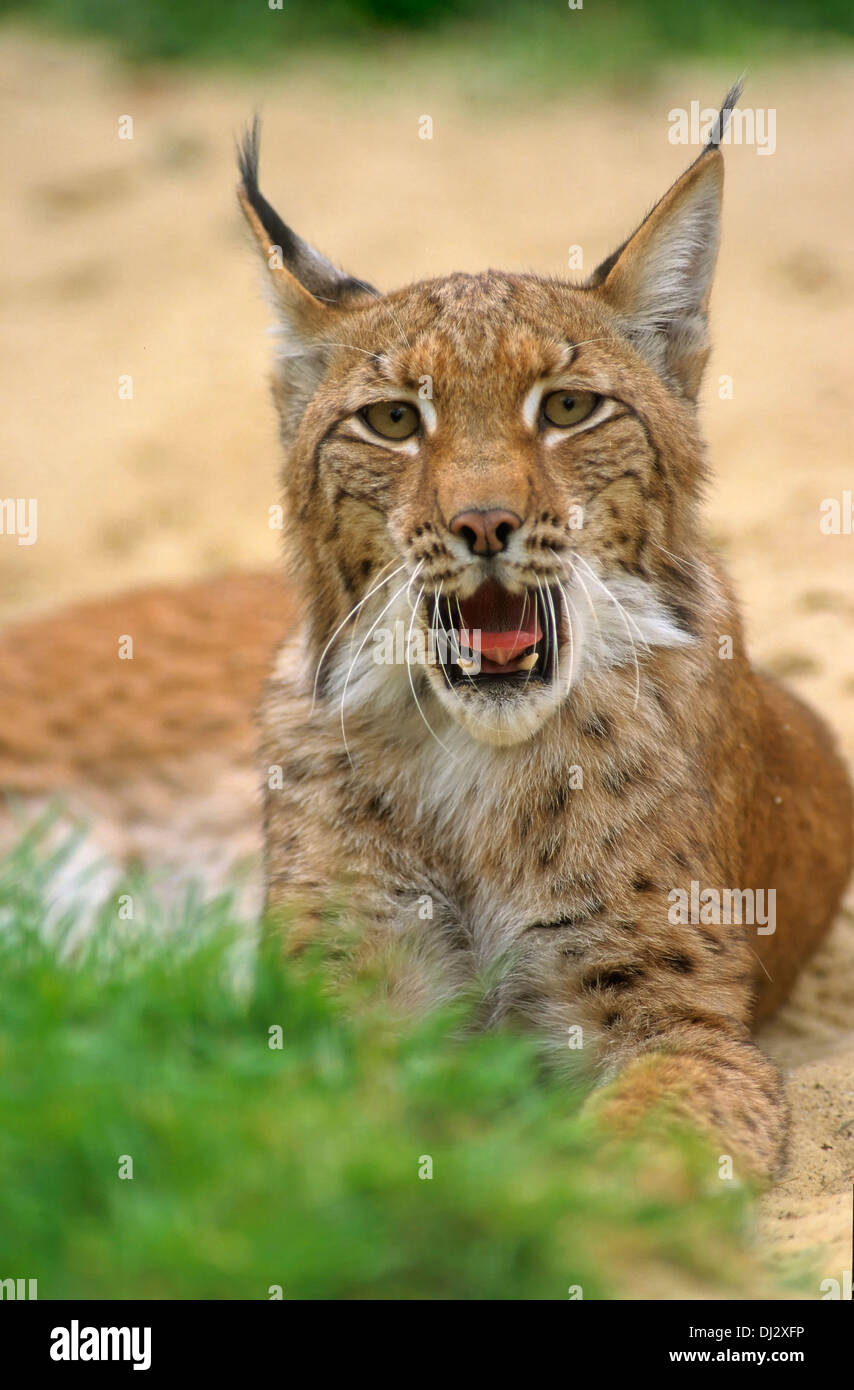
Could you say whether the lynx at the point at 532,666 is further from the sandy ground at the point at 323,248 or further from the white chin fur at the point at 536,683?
the sandy ground at the point at 323,248

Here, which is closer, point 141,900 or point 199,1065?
point 199,1065

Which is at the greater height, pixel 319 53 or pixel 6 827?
pixel 319 53

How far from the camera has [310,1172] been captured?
2.72m

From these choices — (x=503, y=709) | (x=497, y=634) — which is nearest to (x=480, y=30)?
(x=497, y=634)

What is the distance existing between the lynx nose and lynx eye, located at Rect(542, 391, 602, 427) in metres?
0.45

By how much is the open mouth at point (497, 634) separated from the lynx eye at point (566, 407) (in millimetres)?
461

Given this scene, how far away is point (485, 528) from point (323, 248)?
6954 mm

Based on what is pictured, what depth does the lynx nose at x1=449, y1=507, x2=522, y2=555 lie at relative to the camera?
3709 mm

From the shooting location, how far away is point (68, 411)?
32.2 ft

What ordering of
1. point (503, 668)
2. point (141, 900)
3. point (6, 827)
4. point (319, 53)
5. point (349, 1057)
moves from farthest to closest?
point (319, 53) < point (6, 827) < point (141, 900) < point (503, 668) < point (349, 1057)

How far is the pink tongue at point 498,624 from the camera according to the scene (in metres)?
3.89
